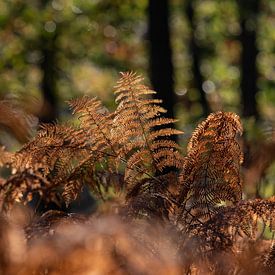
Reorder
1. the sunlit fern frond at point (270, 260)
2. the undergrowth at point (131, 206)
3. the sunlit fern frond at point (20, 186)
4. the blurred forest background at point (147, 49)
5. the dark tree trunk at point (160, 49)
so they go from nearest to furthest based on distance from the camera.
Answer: the undergrowth at point (131, 206) < the sunlit fern frond at point (20, 186) < the sunlit fern frond at point (270, 260) < the dark tree trunk at point (160, 49) < the blurred forest background at point (147, 49)

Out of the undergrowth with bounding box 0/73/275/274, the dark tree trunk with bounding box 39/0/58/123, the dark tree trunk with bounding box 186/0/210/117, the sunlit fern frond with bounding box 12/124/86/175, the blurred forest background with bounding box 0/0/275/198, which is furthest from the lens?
the dark tree trunk with bounding box 186/0/210/117

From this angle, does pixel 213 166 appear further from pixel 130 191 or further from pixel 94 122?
pixel 94 122

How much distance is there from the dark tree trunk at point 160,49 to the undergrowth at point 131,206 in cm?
705

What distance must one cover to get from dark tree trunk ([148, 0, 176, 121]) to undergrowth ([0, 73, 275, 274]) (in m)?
7.05

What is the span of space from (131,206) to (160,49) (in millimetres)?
7986

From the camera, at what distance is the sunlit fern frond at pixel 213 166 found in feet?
9.52

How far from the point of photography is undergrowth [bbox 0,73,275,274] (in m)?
2.17

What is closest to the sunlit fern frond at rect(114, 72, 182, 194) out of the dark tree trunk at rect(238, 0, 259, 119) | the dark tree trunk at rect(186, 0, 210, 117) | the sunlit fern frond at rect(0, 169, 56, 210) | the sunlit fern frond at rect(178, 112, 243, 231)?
the sunlit fern frond at rect(178, 112, 243, 231)

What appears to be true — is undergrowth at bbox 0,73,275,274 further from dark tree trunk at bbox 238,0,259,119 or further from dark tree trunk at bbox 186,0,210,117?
dark tree trunk at bbox 238,0,259,119

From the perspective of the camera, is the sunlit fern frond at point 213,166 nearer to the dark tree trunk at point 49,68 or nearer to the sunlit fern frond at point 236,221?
the sunlit fern frond at point 236,221

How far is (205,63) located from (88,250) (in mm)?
20208

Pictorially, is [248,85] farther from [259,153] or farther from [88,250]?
[88,250]

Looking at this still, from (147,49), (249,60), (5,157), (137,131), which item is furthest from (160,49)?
(249,60)

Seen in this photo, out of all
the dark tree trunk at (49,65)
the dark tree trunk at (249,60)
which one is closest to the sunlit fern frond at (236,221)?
the dark tree trunk at (49,65)
